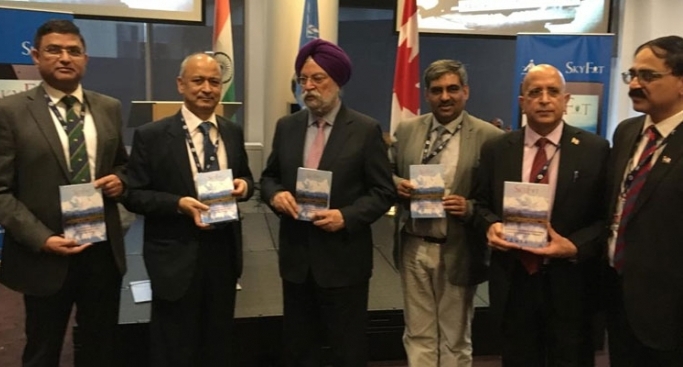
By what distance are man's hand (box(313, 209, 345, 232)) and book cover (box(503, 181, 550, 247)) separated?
24.3 inches

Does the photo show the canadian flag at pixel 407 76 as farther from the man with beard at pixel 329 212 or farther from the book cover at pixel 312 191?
the book cover at pixel 312 191

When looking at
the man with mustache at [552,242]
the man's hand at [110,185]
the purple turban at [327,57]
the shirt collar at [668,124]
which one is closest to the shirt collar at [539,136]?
the man with mustache at [552,242]

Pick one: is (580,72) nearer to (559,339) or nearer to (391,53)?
(559,339)

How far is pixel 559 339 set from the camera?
7.09 ft

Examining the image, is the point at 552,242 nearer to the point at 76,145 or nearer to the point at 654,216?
the point at 654,216

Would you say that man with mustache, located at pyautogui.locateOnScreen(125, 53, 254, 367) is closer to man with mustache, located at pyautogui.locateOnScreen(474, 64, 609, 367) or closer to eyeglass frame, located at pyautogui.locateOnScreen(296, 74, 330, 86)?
eyeglass frame, located at pyautogui.locateOnScreen(296, 74, 330, 86)

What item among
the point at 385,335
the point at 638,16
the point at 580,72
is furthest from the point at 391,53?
the point at 385,335

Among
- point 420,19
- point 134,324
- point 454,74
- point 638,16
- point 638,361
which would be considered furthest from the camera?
point 638,16

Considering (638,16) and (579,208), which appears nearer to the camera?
(579,208)

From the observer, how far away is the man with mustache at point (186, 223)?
222 centimetres

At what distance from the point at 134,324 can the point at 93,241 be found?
3.04 feet

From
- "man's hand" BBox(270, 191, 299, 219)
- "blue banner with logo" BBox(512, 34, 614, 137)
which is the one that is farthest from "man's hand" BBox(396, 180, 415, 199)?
"blue banner with logo" BBox(512, 34, 614, 137)

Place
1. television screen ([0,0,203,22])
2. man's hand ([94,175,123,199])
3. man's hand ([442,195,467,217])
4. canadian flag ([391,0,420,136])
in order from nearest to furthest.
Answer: man's hand ([94,175,123,199]) < man's hand ([442,195,467,217]) < canadian flag ([391,0,420,136]) < television screen ([0,0,203,22])

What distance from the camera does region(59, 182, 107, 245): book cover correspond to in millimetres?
2068
